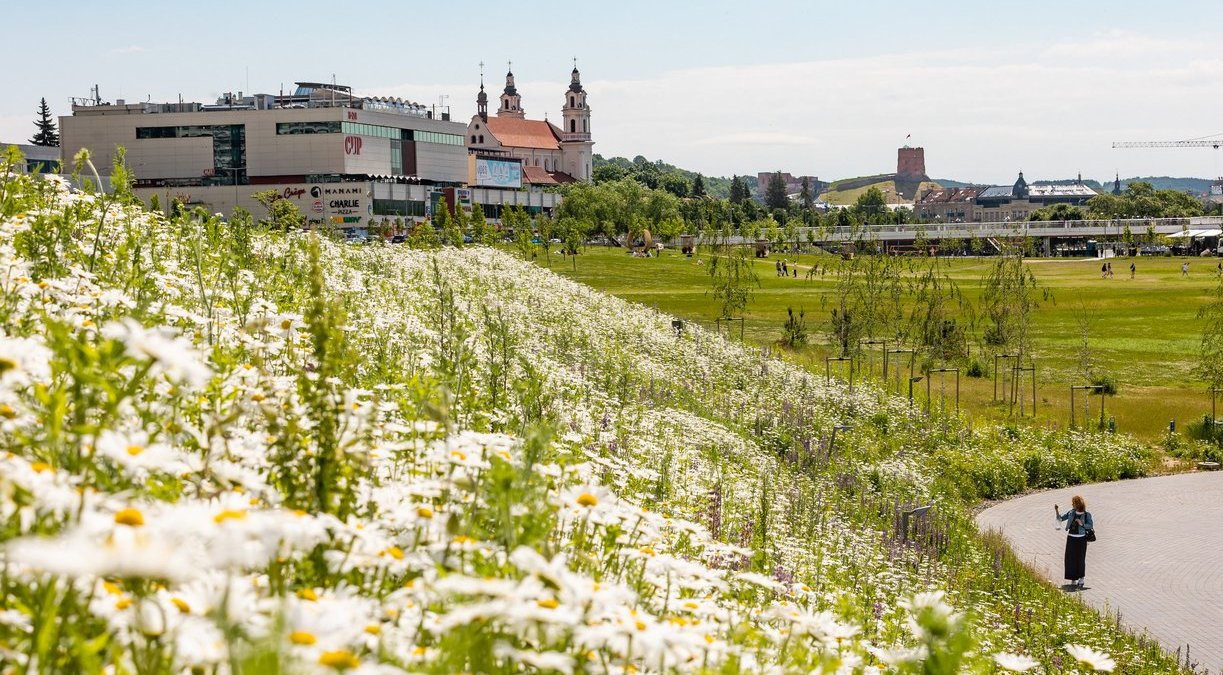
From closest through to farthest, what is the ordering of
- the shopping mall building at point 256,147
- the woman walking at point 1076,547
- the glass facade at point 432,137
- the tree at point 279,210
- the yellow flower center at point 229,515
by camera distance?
the yellow flower center at point 229,515
the woman walking at point 1076,547
the tree at point 279,210
the shopping mall building at point 256,147
the glass facade at point 432,137

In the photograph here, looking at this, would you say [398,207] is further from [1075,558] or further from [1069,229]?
[1075,558]

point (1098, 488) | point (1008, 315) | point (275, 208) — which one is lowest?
point (1098, 488)

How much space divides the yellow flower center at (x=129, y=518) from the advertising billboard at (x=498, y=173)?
485 ft

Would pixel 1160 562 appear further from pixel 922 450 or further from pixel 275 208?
pixel 275 208

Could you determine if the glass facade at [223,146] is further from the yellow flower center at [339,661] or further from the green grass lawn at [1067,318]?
the yellow flower center at [339,661]

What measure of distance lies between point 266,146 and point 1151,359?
294 feet

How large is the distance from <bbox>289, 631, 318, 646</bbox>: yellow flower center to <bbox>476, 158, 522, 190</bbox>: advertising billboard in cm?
14789

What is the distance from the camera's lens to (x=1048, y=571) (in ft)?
57.1

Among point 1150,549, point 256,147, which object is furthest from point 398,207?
point 1150,549

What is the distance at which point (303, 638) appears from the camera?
10.1ft

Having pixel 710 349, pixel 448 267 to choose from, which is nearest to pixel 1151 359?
pixel 710 349

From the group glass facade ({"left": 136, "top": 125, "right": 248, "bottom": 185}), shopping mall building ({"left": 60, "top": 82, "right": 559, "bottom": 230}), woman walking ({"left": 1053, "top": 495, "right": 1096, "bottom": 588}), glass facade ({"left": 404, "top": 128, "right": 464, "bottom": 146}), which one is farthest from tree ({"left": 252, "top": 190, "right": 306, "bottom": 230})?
glass facade ({"left": 404, "top": 128, "right": 464, "bottom": 146})

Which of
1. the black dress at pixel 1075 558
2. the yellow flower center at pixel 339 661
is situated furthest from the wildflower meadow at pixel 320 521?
the black dress at pixel 1075 558

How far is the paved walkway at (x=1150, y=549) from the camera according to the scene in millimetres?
15016
